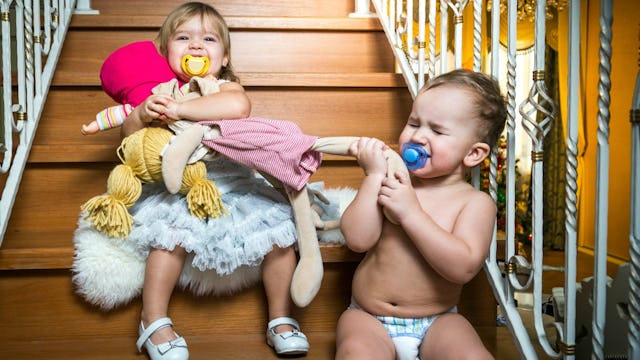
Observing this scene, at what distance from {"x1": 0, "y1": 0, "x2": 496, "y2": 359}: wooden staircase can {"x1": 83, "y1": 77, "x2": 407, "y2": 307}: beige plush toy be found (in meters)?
0.12

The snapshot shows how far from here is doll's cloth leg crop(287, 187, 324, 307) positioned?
1246 mm

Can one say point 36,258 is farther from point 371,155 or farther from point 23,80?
point 371,155

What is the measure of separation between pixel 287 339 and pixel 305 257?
0.17m

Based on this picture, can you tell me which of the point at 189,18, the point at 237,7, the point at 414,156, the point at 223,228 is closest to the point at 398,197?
the point at 414,156

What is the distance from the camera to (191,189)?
1305mm

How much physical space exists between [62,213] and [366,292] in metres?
0.91

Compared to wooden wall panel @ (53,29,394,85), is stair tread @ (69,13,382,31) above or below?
above

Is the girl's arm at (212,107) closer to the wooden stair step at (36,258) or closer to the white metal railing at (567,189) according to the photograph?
the wooden stair step at (36,258)

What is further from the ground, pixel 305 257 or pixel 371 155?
pixel 371 155

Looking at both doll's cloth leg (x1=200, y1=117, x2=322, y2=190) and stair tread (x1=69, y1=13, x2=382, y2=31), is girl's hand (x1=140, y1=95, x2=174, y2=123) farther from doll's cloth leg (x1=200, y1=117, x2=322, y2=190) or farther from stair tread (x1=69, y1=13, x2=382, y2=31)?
stair tread (x1=69, y1=13, x2=382, y2=31)

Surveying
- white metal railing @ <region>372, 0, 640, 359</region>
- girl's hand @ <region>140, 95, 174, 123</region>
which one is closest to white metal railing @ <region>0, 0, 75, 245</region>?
girl's hand @ <region>140, 95, 174, 123</region>

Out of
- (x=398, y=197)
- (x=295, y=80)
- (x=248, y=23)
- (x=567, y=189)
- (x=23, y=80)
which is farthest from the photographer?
(x=248, y=23)

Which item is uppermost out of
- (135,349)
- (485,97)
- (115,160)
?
(485,97)

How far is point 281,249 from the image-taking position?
1.34 meters
